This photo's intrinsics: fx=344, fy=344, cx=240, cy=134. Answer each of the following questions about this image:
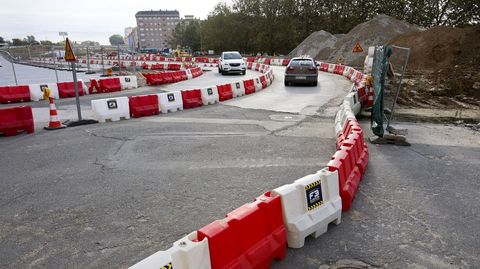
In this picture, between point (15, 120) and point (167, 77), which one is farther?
point (167, 77)

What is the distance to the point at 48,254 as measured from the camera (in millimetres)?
3719

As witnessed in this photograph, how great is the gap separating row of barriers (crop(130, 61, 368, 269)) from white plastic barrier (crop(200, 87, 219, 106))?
29.8 ft

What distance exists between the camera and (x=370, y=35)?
135 feet

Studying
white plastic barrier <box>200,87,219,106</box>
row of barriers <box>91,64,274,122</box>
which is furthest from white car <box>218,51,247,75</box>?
white plastic barrier <box>200,87,219,106</box>

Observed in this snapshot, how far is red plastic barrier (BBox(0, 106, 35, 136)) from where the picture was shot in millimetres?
8984

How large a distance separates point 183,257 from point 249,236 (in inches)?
32.4

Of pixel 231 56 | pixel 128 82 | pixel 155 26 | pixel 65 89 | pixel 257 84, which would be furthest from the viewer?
pixel 155 26

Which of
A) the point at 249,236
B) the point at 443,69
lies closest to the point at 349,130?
the point at 249,236

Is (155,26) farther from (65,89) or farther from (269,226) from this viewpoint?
(269,226)

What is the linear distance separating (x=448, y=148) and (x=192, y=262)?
6.91 m

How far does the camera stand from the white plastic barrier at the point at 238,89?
15625mm

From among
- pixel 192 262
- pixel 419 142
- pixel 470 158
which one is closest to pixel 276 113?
pixel 419 142

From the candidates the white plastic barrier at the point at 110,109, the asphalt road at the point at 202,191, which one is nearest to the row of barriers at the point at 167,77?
the white plastic barrier at the point at 110,109

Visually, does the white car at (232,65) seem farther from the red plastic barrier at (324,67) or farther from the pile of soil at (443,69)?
the pile of soil at (443,69)
